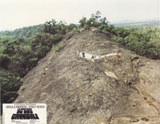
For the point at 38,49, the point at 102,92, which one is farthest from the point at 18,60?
the point at 102,92

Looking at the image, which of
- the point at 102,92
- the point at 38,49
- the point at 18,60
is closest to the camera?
the point at 102,92

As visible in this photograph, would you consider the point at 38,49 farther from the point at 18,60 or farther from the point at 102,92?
the point at 102,92

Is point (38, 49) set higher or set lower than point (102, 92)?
higher

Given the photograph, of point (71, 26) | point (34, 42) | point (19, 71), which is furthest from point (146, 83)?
point (71, 26)

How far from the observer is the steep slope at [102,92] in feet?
31.1

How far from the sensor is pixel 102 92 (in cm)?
1093

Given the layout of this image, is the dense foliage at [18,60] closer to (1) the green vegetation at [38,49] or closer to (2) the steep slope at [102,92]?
(1) the green vegetation at [38,49]

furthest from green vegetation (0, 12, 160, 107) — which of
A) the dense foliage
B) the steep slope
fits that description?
the steep slope

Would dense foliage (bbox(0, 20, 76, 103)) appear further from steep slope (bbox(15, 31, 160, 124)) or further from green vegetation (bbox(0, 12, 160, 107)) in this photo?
steep slope (bbox(15, 31, 160, 124))

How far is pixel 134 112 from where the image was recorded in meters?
9.52

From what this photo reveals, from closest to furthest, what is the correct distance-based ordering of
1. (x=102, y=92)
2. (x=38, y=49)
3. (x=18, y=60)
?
(x=102, y=92) → (x=18, y=60) → (x=38, y=49)

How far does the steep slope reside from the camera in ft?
31.1

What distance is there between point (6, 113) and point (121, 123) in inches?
224

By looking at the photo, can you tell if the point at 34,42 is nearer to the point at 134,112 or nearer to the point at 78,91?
the point at 78,91
